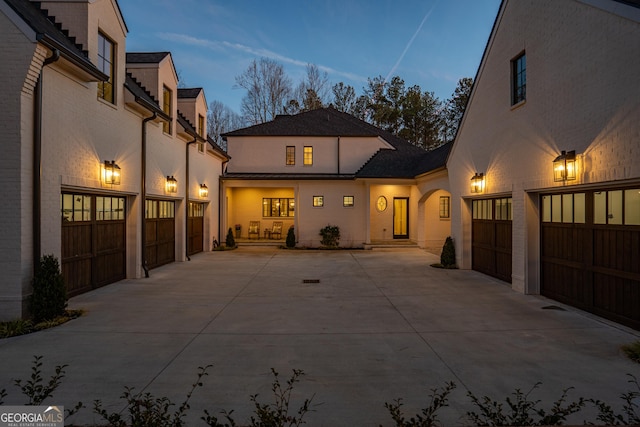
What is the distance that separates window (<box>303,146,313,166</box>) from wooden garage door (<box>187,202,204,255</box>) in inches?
254

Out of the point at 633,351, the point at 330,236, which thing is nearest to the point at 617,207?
the point at 633,351

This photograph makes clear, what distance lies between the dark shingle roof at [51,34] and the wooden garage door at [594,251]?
9.67 metres

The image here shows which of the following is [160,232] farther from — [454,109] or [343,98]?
[454,109]

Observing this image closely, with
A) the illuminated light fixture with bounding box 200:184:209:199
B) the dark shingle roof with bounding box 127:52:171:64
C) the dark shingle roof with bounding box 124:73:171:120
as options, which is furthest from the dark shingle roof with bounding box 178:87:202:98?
the dark shingle roof with bounding box 124:73:171:120

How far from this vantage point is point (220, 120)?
34.0 metres

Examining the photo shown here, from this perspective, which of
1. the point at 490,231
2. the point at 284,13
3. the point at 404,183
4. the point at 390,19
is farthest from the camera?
the point at 284,13

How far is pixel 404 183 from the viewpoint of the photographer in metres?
17.7

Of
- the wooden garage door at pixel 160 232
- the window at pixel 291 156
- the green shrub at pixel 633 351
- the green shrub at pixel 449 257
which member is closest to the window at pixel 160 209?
the wooden garage door at pixel 160 232

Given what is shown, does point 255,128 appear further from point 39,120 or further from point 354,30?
point 354,30

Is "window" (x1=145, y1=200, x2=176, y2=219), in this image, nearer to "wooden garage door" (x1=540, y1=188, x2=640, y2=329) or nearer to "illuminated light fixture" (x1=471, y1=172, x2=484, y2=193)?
"illuminated light fixture" (x1=471, y1=172, x2=484, y2=193)

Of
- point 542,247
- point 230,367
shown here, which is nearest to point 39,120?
point 230,367

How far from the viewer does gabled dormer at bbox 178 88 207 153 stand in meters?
14.8

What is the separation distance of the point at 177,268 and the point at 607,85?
11863mm

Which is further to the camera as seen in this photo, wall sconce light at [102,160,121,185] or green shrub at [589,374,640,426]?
wall sconce light at [102,160,121,185]
